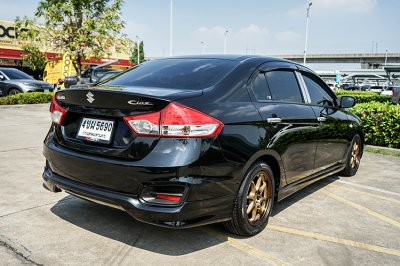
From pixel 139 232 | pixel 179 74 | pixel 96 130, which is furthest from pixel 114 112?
pixel 139 232

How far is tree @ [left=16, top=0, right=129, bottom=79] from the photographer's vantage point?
16672 millimetres

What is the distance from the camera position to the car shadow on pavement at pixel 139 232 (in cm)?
312

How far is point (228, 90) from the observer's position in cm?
319

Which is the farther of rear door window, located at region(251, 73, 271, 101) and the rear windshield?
rear door window, located at region(251, 73, 271, 101)

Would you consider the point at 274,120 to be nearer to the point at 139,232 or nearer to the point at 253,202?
the point at 253,202

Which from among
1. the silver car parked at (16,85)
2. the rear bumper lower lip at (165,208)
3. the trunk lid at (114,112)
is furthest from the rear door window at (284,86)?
the silver car parked at (16,85)

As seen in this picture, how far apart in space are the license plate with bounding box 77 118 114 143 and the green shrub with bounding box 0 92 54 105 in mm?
10947

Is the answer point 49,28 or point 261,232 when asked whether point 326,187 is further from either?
point 49,28

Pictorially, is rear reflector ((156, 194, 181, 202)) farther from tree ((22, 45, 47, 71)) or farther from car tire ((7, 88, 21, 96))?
tree ((22, 45, 47, 71))

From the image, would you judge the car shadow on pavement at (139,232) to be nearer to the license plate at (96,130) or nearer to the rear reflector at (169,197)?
the rear reflector at (169,197)

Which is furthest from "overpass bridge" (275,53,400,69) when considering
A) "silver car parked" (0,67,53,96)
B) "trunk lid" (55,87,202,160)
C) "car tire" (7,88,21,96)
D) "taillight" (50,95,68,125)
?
"trunk lid" (55,87,202,160)

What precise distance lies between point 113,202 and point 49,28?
16461 millimetres

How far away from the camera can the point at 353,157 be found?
229 inches

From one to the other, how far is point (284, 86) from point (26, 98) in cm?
1159
